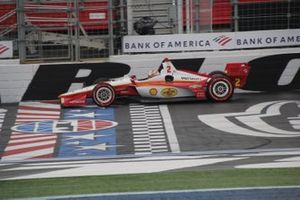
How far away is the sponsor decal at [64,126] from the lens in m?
12.1

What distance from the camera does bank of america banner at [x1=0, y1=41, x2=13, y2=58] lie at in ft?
51.9

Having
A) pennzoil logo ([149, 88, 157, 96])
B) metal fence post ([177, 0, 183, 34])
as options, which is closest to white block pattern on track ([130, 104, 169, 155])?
pennzoil logo ([149, 88, 157, 96])

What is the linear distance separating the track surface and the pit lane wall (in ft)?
1.50

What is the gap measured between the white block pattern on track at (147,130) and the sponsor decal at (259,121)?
0.94m

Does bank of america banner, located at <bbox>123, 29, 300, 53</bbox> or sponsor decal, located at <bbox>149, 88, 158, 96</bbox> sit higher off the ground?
bank of america banner, located at <bbox>123, 29, 300, 53</bbox>

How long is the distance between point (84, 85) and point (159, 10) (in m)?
3.21

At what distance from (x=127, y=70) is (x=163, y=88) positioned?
59.7 inches

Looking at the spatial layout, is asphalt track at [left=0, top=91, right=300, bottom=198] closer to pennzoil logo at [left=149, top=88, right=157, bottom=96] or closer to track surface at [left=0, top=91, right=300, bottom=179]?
track surface at [left=0, top=91, right=300, bottom=179]

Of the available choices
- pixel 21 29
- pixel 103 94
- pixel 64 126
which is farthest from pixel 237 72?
pixel 21 29

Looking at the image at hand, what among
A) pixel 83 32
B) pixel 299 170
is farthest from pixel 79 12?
pixel 299 170

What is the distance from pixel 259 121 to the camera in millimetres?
12148

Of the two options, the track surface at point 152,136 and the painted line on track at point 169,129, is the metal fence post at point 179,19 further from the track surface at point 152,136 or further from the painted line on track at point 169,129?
the painted line on track at point 169,129

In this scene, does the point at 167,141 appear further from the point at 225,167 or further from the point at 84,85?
the point at 84,85

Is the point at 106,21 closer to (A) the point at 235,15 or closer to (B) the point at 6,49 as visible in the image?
(B) the point at 6,49
